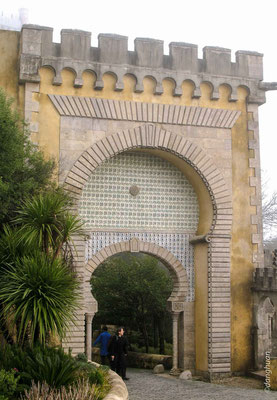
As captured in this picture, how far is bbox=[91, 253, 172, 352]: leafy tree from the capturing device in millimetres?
21281

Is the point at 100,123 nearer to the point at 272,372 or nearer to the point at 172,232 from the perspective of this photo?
the point at 172,232

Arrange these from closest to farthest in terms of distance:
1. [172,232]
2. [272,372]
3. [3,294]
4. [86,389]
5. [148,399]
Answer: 1. [86,389]
2. [3,294]
3. [148,399]
4. [272,372]
5. [172,232]

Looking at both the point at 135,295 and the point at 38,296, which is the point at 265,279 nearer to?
the point at 38,296

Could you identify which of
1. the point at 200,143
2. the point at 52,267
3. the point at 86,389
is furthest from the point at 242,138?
the point at 86,389

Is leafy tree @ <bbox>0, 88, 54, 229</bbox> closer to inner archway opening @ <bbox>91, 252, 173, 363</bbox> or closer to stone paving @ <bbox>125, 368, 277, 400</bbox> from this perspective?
stone paving @ <bbox>125, 368, 277, 400</bbox>

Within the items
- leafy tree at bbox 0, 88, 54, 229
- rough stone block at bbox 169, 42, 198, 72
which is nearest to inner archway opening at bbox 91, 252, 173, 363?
rough stone block at bbox 169, 42, 198, 72

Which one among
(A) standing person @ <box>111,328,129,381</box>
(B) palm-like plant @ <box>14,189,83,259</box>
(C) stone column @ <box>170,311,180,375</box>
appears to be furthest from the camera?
(C) stone column @ <box>170,311,180,375</box>

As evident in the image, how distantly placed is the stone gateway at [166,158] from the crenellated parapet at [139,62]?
0.03 metres

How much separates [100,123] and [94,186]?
163 centimetres

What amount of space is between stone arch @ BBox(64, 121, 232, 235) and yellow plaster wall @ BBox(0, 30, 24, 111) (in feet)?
6.47

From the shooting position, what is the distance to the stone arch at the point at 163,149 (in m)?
14.5

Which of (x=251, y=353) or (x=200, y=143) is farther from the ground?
(x=200, y=143)

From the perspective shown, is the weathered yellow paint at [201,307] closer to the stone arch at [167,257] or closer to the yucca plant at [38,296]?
the stone arch at [167,257]

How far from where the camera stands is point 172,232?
15914mm
